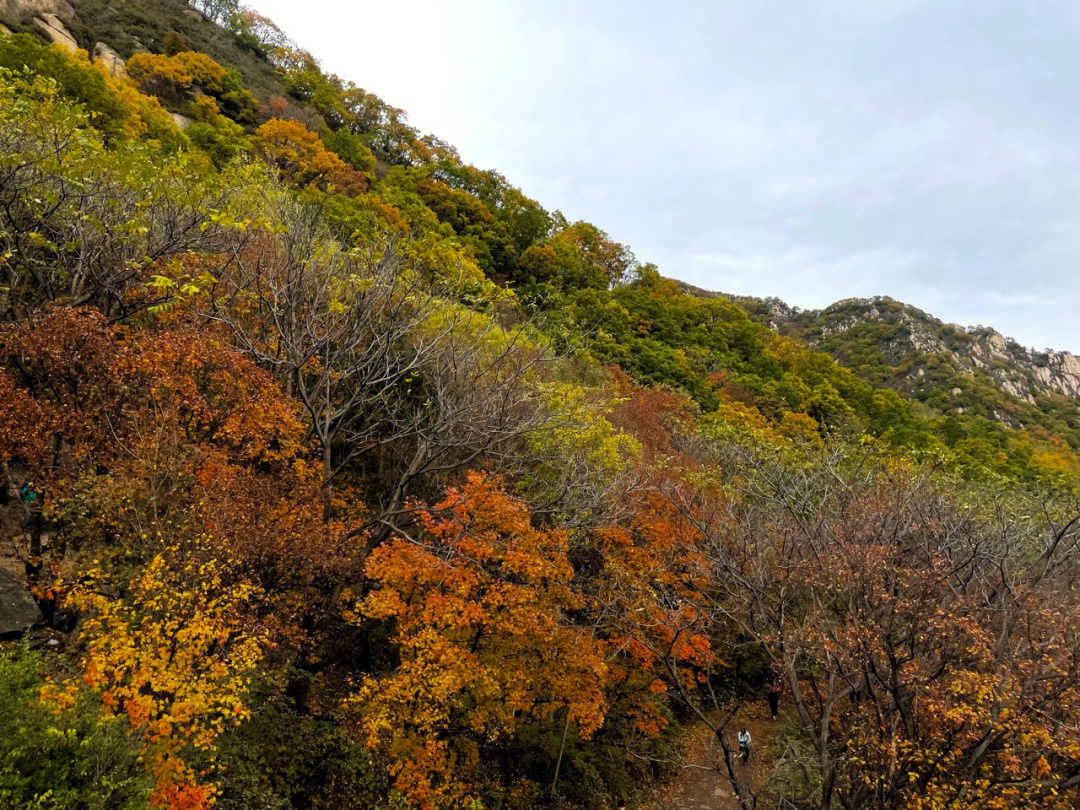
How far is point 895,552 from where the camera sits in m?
13.8

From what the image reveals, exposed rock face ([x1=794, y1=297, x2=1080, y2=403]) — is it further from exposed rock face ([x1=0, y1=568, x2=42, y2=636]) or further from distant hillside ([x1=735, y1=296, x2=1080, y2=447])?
exposed rock face ([x1=0, y1=568, x2=42, y2=636])

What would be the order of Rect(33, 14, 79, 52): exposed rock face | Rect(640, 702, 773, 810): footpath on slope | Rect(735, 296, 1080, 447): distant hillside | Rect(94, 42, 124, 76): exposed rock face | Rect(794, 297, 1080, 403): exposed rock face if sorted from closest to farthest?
Rect(640, 702, 773, 810): footpath on slope, Rect(33, 14, 79, 52): exposed rock face, Rect(94, 42, 124, 76): exposed rock face, Rect(735, 296, 1080, 447): distant hillside, Rect(794, 297, 1080, 403): exposed rock face

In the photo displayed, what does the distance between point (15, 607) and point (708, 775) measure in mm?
21986

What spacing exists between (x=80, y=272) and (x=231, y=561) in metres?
10.1

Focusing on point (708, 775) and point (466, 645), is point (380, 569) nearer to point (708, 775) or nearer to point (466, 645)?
point (466, 645)

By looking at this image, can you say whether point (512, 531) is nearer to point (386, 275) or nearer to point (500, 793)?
point (500, 793)

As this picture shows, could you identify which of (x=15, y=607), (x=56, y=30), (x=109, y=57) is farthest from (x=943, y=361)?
(x=56, y=30)

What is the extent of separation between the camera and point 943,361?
101 m

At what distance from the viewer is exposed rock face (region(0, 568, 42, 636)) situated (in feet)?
36.1

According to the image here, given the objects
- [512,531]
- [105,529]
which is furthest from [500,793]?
[105,529]

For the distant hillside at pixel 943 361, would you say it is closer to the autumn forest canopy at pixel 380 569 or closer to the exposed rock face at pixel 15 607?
the autumn forest canopy at pixel 380 569

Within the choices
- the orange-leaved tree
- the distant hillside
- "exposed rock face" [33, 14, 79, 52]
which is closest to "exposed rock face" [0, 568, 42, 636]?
the orange-leaved tree

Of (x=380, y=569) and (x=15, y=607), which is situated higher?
(x=380, y=569)

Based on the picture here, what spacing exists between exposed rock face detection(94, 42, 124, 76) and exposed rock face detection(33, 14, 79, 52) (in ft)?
5.44
